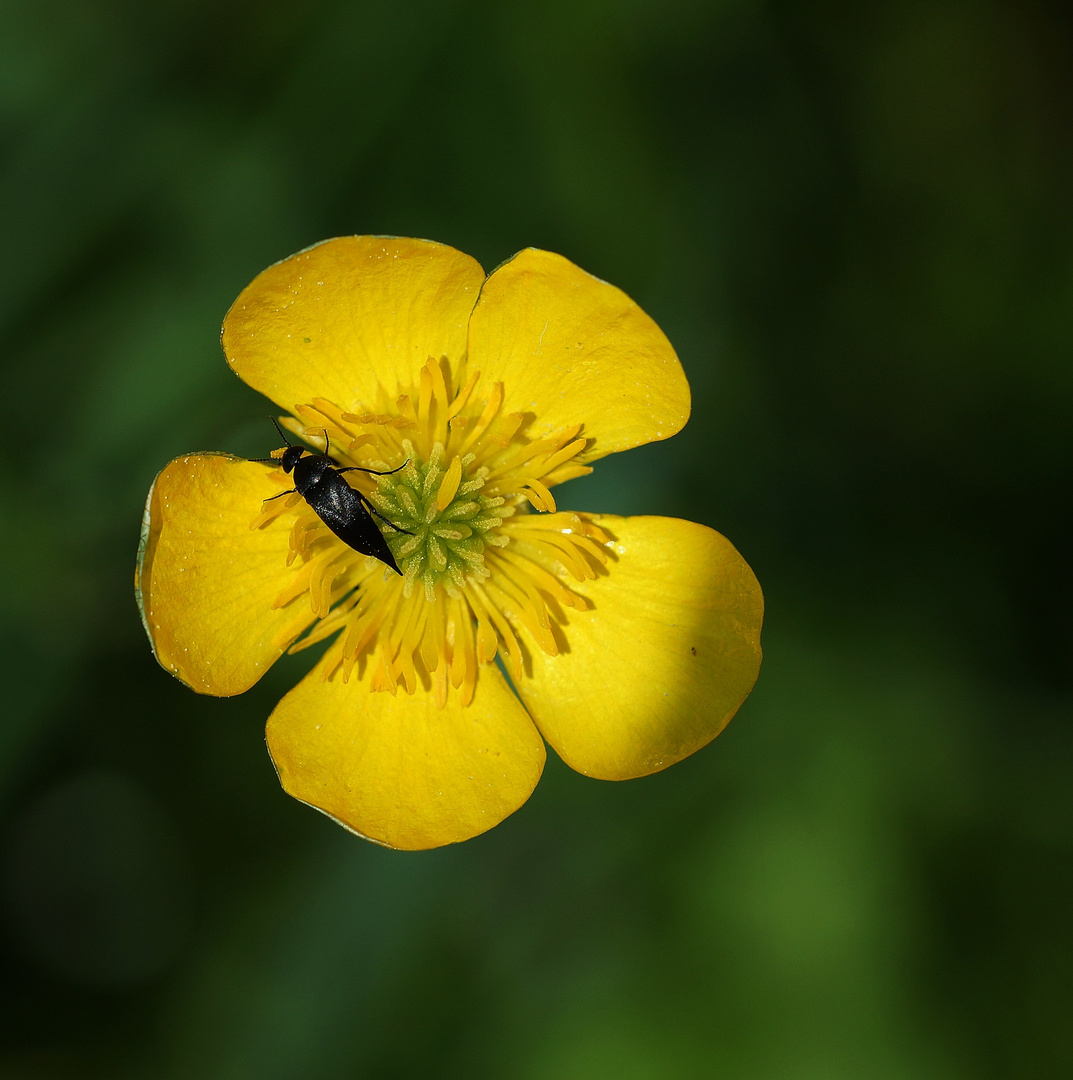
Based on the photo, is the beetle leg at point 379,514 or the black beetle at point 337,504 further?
the beetle leg at point 379,514

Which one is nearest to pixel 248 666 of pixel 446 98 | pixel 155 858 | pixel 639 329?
pixel 639 329

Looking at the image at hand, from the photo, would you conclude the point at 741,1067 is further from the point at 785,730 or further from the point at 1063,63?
the point at 1063,63

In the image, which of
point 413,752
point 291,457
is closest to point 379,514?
point 291,457

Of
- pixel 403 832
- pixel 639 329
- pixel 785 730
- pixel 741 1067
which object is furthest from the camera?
pixel 785 730

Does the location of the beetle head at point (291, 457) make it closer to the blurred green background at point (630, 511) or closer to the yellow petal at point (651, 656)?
the yellow petal at point (651, 656)

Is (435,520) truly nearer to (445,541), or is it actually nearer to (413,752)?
(445,541)

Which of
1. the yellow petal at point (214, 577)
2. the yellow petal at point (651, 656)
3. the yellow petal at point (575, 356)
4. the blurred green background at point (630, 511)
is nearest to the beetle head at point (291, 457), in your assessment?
the yellow petal at point (214, 577)

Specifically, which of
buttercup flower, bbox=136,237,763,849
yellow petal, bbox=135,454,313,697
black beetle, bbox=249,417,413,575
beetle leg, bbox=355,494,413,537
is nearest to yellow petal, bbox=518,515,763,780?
buttercup flower, bbox=136,237,763,849

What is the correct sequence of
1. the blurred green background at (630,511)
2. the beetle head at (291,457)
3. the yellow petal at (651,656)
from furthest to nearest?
the blurred green background at (630,511) < the yellow petal at (651,656) < the beetle head at (291,457)
